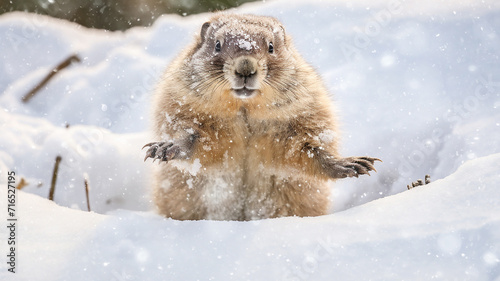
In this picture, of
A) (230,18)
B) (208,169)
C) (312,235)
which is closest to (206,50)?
(230,18)

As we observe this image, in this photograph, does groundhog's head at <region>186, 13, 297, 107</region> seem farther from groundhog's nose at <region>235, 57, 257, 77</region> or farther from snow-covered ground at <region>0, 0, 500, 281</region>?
snow-covered ground at <region>0, 0, 500, 281</region>

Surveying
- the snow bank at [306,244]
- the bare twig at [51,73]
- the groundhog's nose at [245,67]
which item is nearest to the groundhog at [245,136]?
the groundhog's nose at [245,67]

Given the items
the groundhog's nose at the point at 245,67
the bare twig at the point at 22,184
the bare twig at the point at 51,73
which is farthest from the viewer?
the bare twig at the point at 51,73

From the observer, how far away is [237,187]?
271cm

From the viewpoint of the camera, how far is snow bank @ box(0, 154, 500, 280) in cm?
160

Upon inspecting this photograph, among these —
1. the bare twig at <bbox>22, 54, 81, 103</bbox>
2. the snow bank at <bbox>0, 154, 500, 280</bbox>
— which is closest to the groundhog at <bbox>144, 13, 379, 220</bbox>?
the snow bank at <bbox>0, 154, 500, 280</bbox>

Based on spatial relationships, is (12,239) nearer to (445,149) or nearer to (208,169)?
(208,169)

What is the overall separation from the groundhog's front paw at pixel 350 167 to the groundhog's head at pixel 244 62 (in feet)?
1.38

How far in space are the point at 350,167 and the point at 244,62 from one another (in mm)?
758

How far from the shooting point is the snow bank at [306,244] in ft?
5.26

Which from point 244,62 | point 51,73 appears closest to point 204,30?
point 244,62

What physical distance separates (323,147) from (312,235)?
988mm

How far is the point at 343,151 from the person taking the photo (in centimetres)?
335

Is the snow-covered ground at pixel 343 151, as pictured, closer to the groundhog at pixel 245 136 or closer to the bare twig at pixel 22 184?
the bare twig at pixel 22 184
